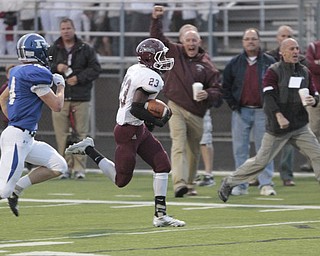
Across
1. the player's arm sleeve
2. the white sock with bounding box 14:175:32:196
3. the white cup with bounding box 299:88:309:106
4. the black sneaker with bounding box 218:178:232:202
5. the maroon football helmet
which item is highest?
the maroon football helmet

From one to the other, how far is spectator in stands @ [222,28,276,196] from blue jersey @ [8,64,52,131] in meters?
5.15

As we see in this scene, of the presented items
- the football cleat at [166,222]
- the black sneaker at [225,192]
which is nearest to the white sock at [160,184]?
the football cleat at [166,222]

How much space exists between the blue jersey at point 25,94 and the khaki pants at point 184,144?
3.95m

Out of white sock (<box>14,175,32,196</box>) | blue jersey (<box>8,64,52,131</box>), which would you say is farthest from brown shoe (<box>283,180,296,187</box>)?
blue jersey (<box>8,64,52,131</box>)

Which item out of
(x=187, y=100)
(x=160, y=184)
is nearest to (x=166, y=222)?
(x=160, y=184)

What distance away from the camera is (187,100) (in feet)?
49.8

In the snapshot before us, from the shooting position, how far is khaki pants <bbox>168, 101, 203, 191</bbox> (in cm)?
1491

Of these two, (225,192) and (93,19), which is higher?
(93,19)

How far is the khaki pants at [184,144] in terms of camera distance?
48.9 feet

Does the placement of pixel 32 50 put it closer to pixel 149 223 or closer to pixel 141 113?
pixel 141 113

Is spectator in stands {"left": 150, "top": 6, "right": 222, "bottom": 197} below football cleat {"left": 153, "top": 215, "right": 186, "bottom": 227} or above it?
above

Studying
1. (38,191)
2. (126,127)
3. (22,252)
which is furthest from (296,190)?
(22,252)

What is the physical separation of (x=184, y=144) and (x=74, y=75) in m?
3.44

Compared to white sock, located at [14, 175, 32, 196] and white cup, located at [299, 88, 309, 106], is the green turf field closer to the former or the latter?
white sock, located at [14, 175, 32, 196]
